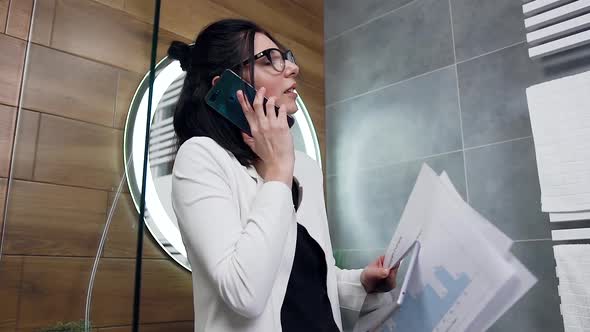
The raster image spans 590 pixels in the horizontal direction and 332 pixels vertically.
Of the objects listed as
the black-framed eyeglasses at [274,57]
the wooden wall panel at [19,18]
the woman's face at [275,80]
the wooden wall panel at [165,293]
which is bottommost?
the wooden wall panel at [165,293]

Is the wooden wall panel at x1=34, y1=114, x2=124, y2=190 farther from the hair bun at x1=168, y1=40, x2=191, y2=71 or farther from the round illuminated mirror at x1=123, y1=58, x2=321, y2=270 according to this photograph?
the hair bun at x1=168, y1=40, x2=191, y2=71

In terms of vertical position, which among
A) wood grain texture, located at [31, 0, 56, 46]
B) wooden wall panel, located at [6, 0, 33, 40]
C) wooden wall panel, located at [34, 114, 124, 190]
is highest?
wooden wall panel, located at [6, 0, 33, 40]

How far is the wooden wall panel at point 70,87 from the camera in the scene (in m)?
0.77

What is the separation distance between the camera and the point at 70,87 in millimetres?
777

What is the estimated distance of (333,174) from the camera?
1.69 m

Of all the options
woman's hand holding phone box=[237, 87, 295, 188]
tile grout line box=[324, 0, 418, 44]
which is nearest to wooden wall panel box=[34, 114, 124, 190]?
woman's hand holding phone box=[237, 87, 295, 188]

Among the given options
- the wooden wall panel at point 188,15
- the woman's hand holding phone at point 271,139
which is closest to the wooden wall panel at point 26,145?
the woman's hand holding phone at point 271,139

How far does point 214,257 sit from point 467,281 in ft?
1.27

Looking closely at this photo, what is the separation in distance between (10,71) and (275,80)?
0.51 metres

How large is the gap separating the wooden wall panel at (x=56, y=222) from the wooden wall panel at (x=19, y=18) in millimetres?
371

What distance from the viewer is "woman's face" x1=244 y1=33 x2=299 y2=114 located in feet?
2.56

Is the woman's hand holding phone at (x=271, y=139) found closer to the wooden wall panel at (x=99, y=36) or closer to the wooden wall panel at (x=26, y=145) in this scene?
the wooden wall panel at (x=99, y=36)

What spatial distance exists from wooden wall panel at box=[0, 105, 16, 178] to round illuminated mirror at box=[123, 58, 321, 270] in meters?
0.21

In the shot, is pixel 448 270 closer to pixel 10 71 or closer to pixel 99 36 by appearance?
pixel 99 36
